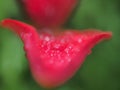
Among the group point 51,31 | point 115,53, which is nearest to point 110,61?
point 115,53

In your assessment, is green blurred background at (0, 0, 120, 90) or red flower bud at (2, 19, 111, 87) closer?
red flower bud at (2, 19, 111, 87)

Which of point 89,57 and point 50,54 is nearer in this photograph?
point 50,54

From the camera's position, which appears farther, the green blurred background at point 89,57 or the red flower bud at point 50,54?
the green blurred background at point 89,57

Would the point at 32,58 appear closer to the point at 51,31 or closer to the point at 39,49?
the point at 39,49

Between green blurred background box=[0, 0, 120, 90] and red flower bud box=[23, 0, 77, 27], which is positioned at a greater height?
red flower bud box=[23, 0, 77, 27]
